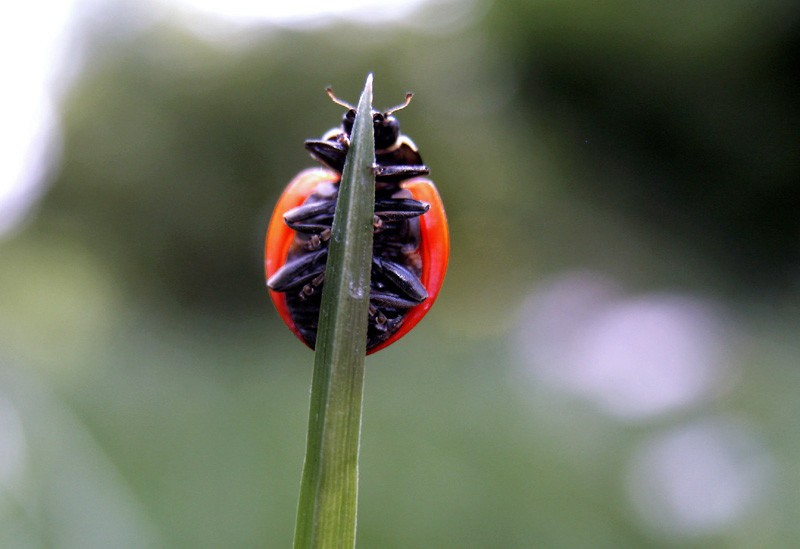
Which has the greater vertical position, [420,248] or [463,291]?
[463,291]

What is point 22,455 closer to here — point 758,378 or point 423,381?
point 423,381

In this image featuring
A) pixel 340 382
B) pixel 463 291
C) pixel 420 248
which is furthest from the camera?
pixel 463 291

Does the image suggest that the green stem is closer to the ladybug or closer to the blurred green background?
the ladybug

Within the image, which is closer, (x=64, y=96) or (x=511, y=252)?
(x=511, y=252)

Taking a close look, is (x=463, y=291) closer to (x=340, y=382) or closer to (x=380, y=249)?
(x=380, y=249)

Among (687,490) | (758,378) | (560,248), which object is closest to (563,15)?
(560,248)

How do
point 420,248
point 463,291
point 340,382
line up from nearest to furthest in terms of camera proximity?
point 340,382
point 420,248
point 463,291

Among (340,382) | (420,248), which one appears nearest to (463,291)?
(420,248)

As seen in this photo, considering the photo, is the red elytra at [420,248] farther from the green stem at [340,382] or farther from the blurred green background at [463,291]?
the blurred green background at [463,291]
